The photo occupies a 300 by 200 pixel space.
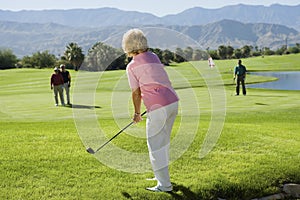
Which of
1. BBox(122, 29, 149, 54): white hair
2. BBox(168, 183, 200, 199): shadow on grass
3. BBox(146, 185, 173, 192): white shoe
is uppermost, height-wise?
BBox(122, 29, 149, 54): white hair

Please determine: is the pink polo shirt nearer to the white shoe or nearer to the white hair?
the white hair

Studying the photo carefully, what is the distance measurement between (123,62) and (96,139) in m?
2.31

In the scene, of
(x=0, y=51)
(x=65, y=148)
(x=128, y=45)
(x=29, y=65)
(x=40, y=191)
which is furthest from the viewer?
(x=0, y=51)

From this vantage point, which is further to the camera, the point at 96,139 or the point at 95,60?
the point at 96,139

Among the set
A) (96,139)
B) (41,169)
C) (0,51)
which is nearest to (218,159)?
(96,139)

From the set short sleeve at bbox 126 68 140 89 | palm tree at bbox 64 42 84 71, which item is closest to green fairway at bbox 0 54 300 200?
short sleeve at bbox 126 68 140 89

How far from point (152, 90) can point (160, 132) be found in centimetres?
64

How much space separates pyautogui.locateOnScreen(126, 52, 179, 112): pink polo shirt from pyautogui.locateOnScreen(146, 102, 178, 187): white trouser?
0.10 meters

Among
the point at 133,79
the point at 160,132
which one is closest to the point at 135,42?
the point at 133,79

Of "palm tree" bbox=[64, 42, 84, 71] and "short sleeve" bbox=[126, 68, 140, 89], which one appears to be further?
"palm tree" bbox=[64, 42, 84, 71]

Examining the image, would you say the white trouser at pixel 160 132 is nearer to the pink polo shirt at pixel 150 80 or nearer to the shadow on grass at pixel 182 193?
the pink polo shirt at pixel 150 80

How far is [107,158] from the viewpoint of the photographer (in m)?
8.27

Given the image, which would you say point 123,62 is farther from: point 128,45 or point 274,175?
point 274,175

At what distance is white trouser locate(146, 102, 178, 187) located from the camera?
6160 millimetres
